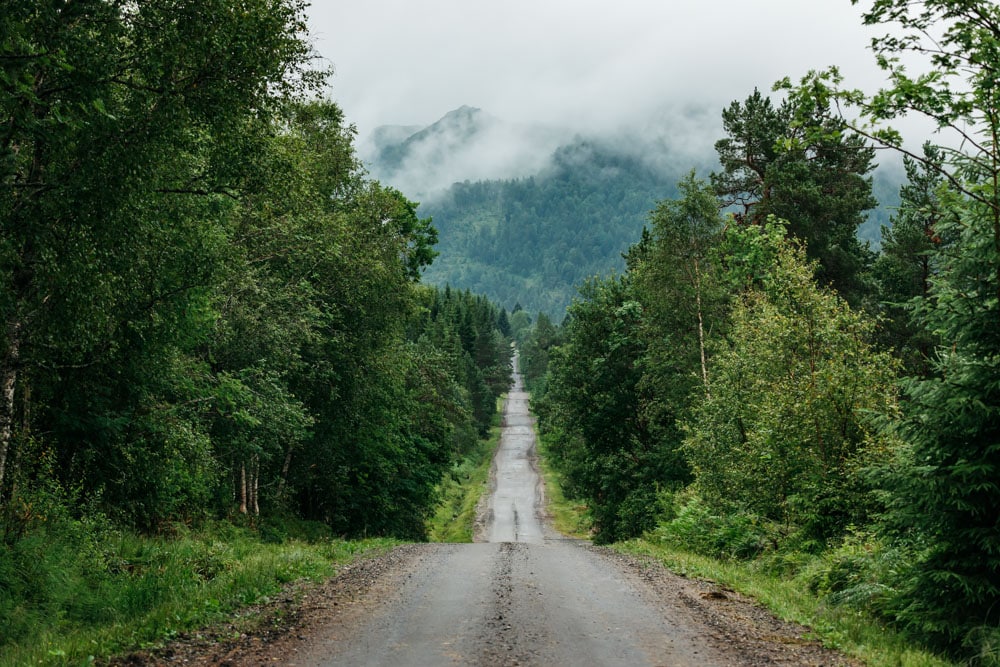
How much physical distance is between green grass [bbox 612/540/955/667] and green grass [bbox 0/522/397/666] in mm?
7207

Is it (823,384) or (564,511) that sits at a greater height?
(823,384)

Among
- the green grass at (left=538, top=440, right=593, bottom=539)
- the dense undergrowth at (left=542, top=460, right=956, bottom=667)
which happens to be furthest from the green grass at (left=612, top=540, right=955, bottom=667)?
the green grass at (left=538, top=440, right=593, bottom=539)

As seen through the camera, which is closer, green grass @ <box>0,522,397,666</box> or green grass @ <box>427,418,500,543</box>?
green grass @ <box>0,522,397,666</box>

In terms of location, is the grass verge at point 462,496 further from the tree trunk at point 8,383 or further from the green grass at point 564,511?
the tree trunk at point 8,383

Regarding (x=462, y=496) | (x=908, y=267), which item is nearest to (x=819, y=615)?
(x=908, y=267)

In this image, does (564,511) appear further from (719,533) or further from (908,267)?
(719,533)

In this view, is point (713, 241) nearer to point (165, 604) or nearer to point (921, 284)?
point (921, 284)

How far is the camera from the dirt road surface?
7.24 m

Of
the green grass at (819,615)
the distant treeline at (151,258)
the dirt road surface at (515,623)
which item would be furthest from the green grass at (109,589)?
the green grass at (819,615)

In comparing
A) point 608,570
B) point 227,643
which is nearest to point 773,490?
point 608,570

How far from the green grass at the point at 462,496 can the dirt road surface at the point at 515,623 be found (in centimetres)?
2487

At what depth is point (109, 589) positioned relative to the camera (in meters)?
9.59

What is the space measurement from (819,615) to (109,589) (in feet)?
31.9

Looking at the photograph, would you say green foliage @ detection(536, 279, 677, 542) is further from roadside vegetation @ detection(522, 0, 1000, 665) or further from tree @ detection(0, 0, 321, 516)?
tree @ detection(0, 0, 321, 516)
